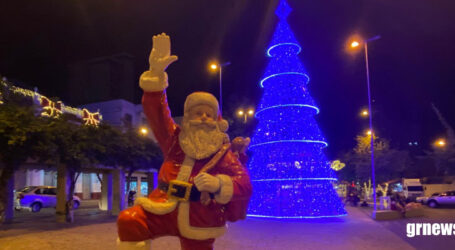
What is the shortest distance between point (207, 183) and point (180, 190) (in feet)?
0.94

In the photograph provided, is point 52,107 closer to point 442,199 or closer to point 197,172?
point 197,172

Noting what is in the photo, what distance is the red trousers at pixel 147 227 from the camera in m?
2.92

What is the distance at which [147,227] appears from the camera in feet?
9.83

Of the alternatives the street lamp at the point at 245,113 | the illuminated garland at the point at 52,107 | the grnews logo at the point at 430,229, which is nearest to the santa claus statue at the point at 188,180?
the grnews logo at the point at 430,229

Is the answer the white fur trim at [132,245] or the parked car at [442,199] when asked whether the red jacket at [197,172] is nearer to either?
the white fur trim at [132,245]

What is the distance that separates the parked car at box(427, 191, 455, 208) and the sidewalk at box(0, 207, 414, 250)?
13505mm

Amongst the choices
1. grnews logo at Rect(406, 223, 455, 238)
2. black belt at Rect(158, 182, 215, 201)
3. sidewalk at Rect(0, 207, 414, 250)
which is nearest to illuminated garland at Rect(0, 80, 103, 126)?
sidewalk at Rect(0, 207, 414, 250)

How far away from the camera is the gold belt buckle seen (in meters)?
3.04

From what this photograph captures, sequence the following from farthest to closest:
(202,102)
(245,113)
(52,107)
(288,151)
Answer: (245,113) → (52,107) → (288,151) → (202,102)

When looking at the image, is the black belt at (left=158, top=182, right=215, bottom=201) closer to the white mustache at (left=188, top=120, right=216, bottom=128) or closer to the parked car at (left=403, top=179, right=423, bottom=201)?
the white mustache at (left=188, top=120, right=216, bottom=128)

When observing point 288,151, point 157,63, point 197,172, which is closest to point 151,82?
point 157,63

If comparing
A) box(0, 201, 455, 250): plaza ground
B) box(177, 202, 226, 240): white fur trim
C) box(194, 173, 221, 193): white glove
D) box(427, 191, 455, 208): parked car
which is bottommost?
box(427, 191, 455, 208): parked car

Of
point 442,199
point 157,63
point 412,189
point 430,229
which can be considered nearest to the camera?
point 157,63

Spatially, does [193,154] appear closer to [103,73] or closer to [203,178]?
[203,178]
